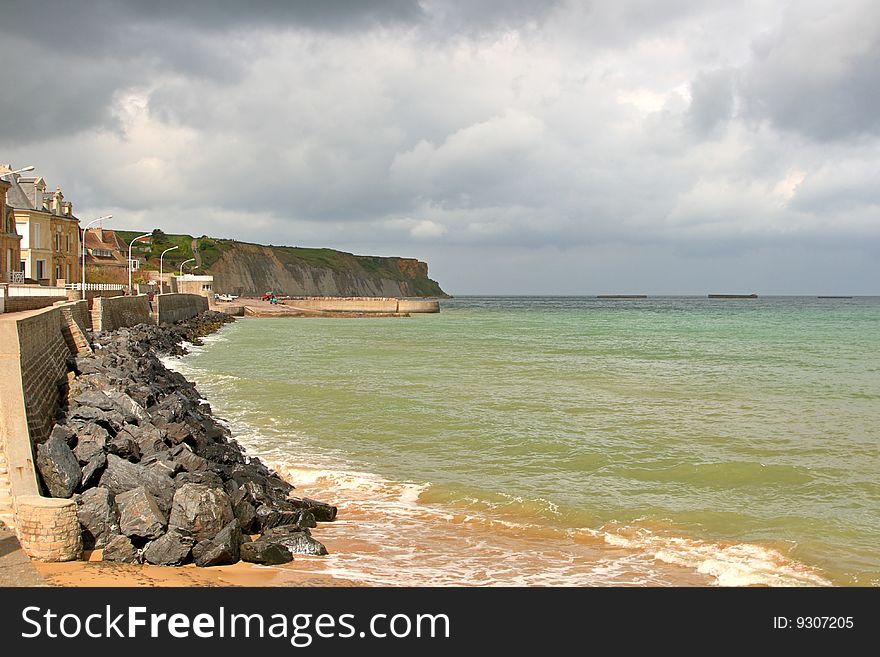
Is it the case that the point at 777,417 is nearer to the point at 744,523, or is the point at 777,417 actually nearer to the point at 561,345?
the point at 744,523

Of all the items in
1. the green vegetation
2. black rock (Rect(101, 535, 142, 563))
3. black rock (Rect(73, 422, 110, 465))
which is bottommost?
black rock (Rect(101, 535, 142, 563))

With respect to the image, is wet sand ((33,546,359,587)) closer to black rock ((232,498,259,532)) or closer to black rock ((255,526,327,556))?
black rock ((255,526,327,556))

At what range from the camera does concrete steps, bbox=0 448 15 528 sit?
23.2 ft

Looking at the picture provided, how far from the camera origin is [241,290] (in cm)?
14650

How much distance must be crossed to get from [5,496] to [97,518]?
1.10m

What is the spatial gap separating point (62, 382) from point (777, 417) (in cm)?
1555

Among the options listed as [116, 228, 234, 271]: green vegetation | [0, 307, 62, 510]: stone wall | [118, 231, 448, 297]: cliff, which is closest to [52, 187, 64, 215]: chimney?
[0, 307, 62, 510]: stone wall

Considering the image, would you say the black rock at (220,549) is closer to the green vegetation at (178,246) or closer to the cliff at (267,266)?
the cliff at (267,266)

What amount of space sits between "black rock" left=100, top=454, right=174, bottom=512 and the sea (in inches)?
73.3

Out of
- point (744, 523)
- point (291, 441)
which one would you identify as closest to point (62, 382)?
point (291, 441)

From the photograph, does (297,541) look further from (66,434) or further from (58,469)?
(66,434)

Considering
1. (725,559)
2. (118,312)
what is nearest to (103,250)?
(118,312)

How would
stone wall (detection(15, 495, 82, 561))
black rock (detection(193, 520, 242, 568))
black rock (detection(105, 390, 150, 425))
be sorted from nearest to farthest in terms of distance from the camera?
stone wall (detection(15, 495, 82, 561)) → black rock (detection(193, 520, 242, 568)) → black rock (detection(105, 390, 150, 425))

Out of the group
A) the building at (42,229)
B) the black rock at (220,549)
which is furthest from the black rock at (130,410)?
the building at (42,229)
